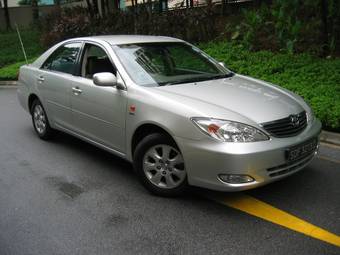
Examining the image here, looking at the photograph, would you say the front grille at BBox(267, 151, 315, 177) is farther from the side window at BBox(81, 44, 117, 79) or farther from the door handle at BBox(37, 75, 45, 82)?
the door handle at BBox(37, 75, 45, 82)

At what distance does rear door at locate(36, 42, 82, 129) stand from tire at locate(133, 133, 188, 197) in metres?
1.60

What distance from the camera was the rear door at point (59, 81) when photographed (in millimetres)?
5660

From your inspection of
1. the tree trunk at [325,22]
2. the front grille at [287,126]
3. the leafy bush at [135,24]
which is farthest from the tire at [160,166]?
the leafy bush at [135,24]

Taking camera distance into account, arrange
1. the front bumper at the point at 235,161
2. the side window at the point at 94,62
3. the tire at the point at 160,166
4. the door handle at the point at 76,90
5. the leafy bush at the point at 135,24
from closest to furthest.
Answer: the front bumper at the point at 235,161
the tire at the point at 160,166
the side window at the point at 94,62
the door handle at the point at 76,90
the leafy bush at the point at 135,24

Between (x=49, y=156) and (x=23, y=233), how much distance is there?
7.30 feet

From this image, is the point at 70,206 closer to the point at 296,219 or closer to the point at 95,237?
the point at 95,237

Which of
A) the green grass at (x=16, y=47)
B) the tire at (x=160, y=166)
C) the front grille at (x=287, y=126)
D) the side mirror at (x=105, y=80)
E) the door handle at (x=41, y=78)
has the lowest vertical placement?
the green grass at (x=16, y=47)

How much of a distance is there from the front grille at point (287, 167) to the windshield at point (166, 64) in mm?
1470

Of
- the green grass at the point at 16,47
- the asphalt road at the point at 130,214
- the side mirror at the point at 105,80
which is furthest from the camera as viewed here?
the green grass at the point at 16,47

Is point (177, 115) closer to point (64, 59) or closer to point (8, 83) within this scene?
point (64, 59)

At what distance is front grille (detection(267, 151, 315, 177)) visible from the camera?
3896 mm

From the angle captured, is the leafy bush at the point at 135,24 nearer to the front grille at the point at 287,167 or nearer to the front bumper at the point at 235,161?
the front grille at the point at 287,167

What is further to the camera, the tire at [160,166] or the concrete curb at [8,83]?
the concrete curb at [8,83]

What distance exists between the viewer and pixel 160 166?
4328 mm
